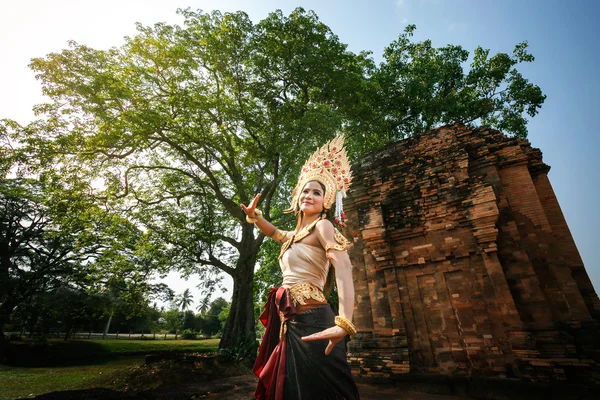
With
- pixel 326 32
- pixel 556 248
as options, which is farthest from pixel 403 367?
pixel 326 32

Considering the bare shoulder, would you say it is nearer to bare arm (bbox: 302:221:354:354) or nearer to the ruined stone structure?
bare arm (bbox: 302:221:354:354)

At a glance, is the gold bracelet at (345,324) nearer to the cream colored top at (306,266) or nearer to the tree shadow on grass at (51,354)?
the cream colored top at (306,266)

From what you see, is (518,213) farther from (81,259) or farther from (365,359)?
(81,259)

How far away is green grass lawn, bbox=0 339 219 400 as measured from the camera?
7620 mm

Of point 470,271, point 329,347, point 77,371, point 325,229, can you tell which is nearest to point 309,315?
point 329,347

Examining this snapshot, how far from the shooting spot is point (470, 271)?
6094 millimetres

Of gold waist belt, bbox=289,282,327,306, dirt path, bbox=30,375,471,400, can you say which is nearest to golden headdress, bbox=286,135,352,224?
gold waist belt, bbox=289,282,327,306

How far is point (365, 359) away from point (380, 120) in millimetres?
10518

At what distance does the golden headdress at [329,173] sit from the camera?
2715 mm

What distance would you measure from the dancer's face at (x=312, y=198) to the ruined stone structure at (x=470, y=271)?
15.9 feet

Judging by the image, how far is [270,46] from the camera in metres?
10.3

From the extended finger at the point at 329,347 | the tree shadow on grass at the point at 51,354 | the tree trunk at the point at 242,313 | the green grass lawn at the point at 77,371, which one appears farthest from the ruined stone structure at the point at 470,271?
the tree shadow on grass at the point at 51,354

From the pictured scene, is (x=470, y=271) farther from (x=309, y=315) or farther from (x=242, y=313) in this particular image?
(x=242, y=313)

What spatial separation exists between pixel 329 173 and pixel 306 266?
3.41ft
